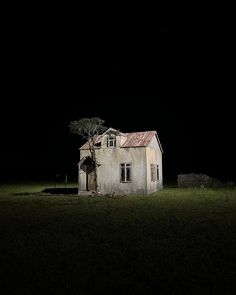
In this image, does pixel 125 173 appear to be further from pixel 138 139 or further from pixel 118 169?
pixel 138 139

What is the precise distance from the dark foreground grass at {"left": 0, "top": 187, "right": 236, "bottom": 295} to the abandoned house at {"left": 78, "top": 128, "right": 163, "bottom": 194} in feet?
37.7

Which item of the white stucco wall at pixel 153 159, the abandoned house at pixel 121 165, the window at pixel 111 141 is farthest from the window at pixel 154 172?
the window at pixel 111 141

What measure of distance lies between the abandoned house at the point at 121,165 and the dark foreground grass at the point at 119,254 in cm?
1150

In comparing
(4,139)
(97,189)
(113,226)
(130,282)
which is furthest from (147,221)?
(4,139)

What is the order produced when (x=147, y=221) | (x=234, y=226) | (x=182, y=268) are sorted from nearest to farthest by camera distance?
(x=182, y=268) < (x=234, y=226) < (x=147, y=221)

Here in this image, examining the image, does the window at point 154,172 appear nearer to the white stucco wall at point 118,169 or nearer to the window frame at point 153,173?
the window frame at point 153,173

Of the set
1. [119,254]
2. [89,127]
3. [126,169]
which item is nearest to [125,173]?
[126,169]

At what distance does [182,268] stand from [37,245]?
15.6ft

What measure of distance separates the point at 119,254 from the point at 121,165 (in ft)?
61.6

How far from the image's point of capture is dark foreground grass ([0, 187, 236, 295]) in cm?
648

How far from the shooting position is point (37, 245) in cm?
968

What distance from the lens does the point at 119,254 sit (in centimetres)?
857

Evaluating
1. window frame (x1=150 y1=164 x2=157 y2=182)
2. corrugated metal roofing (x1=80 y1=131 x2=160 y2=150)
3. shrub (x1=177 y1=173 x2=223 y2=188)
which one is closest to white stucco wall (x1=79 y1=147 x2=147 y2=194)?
corrugated metal roofing (x1=80 y1=131 x2=160 y2=150)

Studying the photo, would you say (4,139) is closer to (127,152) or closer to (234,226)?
(127,152)
